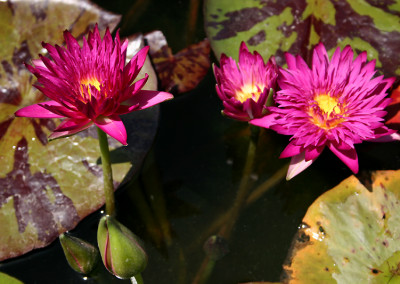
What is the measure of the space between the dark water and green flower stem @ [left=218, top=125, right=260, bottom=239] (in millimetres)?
24

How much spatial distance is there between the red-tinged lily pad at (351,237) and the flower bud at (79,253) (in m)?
0.72

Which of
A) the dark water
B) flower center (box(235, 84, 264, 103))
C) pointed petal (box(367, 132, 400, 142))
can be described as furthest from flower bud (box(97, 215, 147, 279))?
pointed petal (box(367, 132, 400, 142))

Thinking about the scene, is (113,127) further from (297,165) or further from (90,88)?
(297,165)

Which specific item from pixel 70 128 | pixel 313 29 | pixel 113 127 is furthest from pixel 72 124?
pixel 313 29

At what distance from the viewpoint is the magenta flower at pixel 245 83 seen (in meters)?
1.62

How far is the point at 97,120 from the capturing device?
146cm

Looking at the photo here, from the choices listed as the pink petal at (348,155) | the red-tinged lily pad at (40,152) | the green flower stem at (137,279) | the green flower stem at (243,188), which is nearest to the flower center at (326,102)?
the pink petal at (348,155)

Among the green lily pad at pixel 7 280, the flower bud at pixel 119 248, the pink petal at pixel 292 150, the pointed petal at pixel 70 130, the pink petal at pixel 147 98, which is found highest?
the pink petal at pixel 147 98

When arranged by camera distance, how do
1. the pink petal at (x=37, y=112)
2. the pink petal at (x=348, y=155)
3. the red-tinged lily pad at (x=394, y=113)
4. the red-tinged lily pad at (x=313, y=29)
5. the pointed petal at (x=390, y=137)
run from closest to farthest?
the pink petal at (x=37, y=112)
the pink petal at (x=348, y=155)
the pointed petal at (x=390, y=137)
the red-tinged lily pad at (x=394, y=113)
the red-tinged lily pad at (x=313, y=29)

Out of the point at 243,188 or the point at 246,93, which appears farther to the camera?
the point at 243,188

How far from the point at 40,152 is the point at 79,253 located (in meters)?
0.44

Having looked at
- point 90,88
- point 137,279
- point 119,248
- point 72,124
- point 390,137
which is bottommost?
point 137,279

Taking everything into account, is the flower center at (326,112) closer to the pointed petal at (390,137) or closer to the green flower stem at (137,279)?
the pointed petal at (390,137)

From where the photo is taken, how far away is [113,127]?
1437mm
